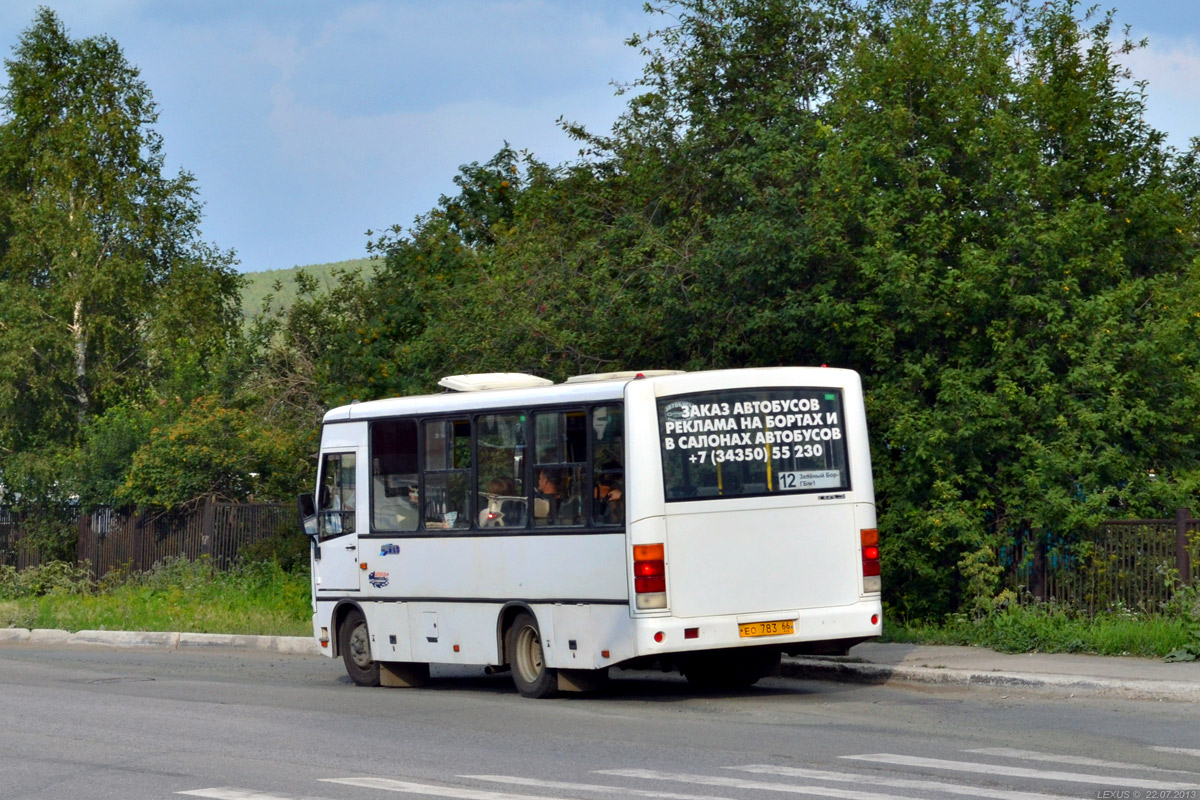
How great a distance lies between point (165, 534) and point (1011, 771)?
24.9 meters

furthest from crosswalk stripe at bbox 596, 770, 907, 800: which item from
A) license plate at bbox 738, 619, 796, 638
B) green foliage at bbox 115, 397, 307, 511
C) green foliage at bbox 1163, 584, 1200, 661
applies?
green foliage at bbox 115, 397, 307, 511

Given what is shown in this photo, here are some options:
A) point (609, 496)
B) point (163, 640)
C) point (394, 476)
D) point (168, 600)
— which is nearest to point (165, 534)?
point (168, 600)

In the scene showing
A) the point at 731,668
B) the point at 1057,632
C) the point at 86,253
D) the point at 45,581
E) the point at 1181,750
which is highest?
the point at 86,253

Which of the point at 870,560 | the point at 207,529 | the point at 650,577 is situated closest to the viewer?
the point at 650,577

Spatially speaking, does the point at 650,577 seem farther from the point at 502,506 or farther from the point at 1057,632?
the point at 1057,632

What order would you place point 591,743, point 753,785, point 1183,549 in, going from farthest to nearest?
1. point 1183,549
2. point 591,743
3. point 753,785

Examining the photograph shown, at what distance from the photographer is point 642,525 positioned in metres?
12.9

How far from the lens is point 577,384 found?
13805mm

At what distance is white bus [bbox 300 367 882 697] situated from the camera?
13047 mm

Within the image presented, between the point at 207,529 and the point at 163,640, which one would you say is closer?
the point at 163,640

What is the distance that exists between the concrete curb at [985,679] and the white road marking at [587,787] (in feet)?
18.9

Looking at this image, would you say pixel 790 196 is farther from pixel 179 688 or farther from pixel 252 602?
pixel 252 602

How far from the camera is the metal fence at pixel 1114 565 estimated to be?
15711mm

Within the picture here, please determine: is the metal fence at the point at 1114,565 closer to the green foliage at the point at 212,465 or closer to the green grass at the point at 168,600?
the green grass at the point at 168,600
